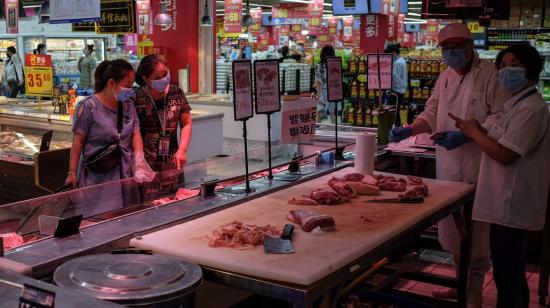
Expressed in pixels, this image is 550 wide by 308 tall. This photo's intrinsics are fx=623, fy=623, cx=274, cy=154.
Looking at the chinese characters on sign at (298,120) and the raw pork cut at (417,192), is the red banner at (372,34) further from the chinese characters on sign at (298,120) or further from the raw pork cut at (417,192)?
the raw pork cut at (417,192)

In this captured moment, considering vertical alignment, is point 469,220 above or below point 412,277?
above

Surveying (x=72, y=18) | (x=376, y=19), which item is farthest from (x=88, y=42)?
(x=72, y=18)

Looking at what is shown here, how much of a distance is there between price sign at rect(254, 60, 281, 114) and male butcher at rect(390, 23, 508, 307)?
1083 millimetres

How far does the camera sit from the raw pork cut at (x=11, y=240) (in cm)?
267

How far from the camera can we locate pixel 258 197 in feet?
11.9

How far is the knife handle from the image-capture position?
2730 millimetres

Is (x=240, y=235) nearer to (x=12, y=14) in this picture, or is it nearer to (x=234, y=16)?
(x=12, y=14)

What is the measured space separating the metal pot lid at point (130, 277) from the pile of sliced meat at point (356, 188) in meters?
1.24

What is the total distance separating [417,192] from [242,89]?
1184 mm

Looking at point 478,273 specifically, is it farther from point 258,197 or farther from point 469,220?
point 258,197

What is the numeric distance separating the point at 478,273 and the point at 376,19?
11.9 meters

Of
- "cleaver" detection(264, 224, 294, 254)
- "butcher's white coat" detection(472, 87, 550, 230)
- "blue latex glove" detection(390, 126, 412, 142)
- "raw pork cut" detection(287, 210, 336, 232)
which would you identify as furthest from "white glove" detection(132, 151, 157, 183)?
"butcher's white coat" detection(472, 87, 550, 230)

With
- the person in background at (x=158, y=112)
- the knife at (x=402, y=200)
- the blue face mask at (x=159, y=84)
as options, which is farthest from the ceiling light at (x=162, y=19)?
the knife at (x=402, y=200)

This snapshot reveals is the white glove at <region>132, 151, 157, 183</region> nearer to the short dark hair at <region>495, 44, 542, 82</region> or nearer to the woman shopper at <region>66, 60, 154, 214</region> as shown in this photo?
the woman shopper at <region>66, 60, 154, 214</region>
